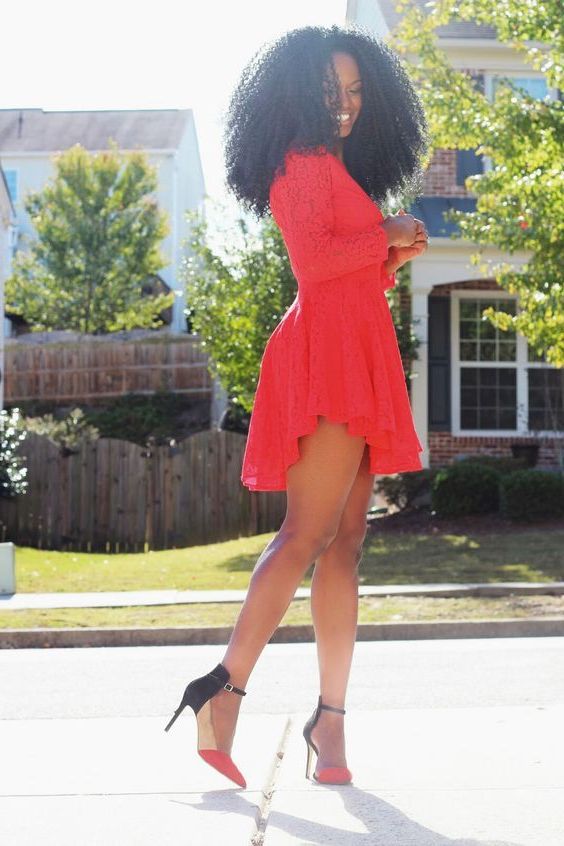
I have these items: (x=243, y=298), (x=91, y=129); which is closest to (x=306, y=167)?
(x=243, y=298)

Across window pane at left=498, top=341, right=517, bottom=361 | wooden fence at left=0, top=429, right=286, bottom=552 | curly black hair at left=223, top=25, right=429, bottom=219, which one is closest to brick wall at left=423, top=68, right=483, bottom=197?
window pane at left=498, top=341, right=517, bottom=361

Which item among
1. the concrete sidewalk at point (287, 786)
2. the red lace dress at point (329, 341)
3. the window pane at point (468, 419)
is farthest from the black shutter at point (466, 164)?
the red lace dress at point (329, 341)

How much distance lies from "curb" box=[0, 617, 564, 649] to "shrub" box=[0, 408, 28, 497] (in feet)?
32.8

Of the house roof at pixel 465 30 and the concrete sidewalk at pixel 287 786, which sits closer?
the concrete sidewalk at pixel 287 786

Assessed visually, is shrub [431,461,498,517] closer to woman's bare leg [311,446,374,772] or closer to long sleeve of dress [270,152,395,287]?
Result: woman's bare leg [311,446,374,772]

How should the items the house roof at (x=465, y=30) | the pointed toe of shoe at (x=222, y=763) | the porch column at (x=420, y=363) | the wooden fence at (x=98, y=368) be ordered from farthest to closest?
1. the wooden fence at (x=98, y=368)
2. the house roof at (x=465, y=30)
3. the porch column at (x=420, y=363)
4. the pointed toe of shoe at (x=222, y=763)

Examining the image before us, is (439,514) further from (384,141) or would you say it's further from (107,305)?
(107,305)

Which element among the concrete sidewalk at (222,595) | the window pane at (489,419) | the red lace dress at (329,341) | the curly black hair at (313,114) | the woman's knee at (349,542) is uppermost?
the curly black hair at (313,114)

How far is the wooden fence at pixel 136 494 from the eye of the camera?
19.9m

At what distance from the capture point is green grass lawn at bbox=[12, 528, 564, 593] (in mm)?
11922

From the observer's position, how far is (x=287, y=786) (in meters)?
3.36

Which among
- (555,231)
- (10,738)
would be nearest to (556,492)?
(555,231)

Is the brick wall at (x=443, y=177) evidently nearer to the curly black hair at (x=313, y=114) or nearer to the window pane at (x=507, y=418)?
the window pane at (x=507, y=418)

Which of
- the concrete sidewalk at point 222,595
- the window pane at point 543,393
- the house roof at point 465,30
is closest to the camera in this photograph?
the concrete sidewalk at point 222,595
